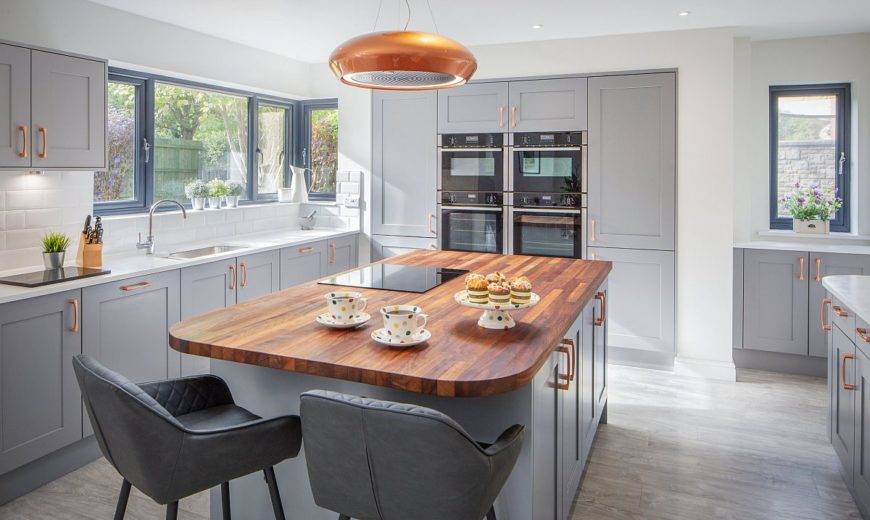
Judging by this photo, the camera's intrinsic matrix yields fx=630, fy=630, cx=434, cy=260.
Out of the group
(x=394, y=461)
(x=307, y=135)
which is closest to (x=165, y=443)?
(x=394, y=461)

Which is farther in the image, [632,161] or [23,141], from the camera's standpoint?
[632,161]

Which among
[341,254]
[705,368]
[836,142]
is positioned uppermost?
[836,142]

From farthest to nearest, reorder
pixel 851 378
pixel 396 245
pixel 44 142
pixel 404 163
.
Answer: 1. pixel 396 245
2. pixel 404 163
3. pixel 44 142
4. pixel 851 378

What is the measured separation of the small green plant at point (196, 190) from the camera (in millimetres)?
4840

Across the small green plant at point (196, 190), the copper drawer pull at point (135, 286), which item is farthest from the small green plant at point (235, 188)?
the copper drawer pull at point (135, 286)

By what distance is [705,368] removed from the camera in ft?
15.4

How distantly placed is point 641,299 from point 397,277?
240 cm

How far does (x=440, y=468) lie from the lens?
146 cm

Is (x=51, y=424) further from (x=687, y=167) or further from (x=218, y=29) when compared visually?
(x=687, y=167)

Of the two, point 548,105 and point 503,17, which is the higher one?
point 503,17

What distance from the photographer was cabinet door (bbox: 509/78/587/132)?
488 cm

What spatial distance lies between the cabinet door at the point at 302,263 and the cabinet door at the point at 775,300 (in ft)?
11.0

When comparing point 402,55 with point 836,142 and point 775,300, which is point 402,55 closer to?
point 775,300

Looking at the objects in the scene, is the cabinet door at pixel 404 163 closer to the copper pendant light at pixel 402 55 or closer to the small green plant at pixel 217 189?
the small green plant at pixel 217 189
